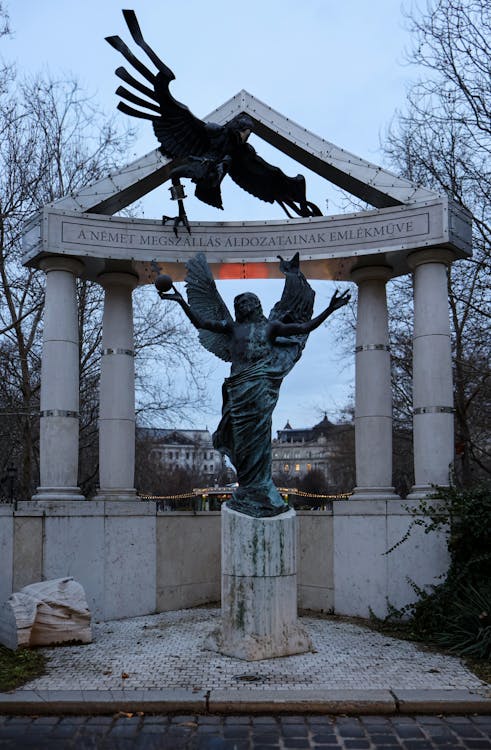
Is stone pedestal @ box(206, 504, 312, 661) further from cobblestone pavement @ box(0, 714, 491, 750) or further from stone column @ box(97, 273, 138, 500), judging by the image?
stone column @ box(97, 273, 138, 500)

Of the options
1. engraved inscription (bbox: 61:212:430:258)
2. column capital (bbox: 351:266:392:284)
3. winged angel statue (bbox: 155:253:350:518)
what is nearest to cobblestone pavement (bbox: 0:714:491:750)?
winged angel statue (bbox: 155:253:350:518)

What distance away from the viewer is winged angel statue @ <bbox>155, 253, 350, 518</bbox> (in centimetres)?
836

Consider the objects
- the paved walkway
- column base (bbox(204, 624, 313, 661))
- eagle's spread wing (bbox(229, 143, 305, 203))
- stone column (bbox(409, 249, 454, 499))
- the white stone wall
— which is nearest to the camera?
the paved walkway

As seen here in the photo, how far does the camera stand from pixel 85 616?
869cm

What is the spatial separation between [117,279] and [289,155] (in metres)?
3.44

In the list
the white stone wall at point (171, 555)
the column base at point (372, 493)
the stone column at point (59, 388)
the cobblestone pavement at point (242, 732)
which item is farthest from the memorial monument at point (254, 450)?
the column base at point (372, 493)

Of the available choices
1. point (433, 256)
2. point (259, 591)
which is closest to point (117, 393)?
point (259, 591)

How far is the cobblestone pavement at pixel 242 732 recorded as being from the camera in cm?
534

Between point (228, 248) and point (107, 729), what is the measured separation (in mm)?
7827

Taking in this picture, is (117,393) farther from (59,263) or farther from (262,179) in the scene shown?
(262,179)

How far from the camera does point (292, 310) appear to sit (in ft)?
29.2

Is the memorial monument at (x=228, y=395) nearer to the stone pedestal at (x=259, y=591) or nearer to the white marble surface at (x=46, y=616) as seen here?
the white marble surface at (x=46, y=616)

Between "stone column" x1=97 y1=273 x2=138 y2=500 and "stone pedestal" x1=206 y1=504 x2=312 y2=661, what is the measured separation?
392 cm

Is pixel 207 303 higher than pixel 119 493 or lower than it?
higher
